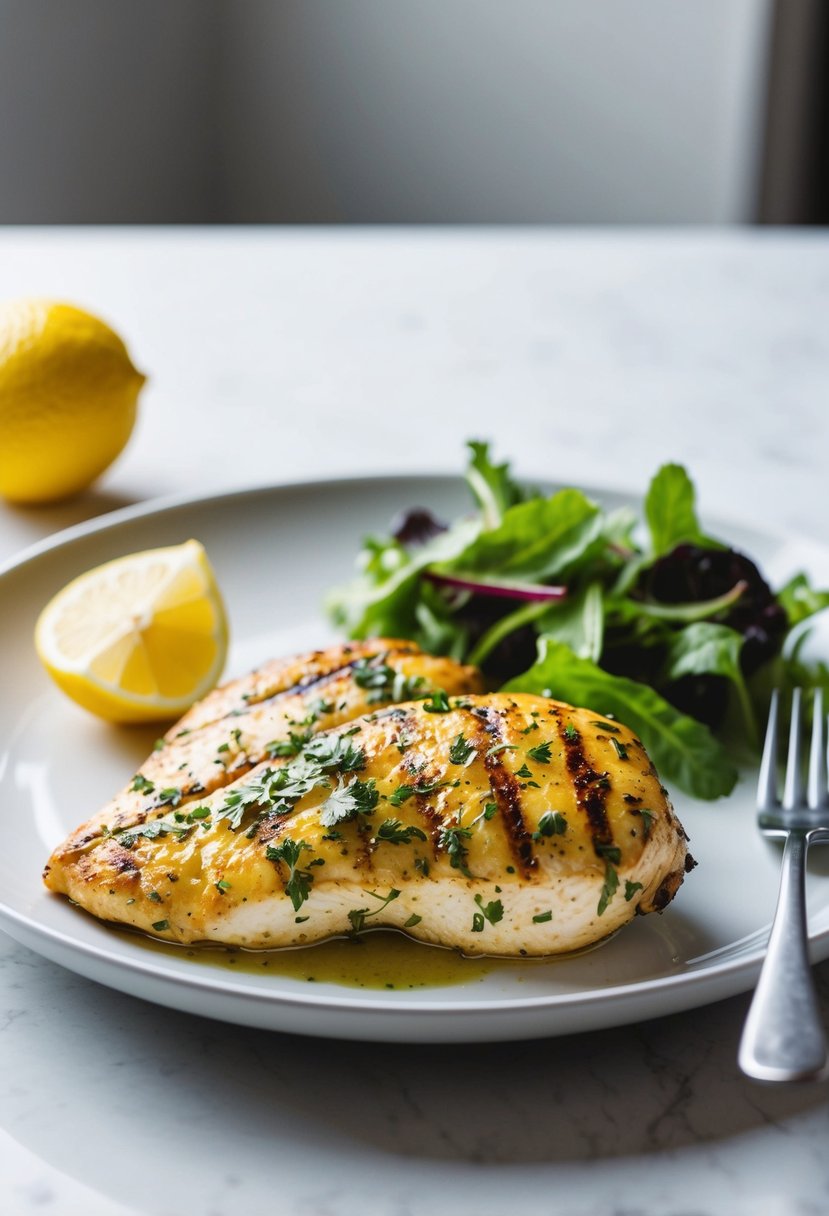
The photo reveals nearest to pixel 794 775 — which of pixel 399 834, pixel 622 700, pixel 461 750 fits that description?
pixel 622 700

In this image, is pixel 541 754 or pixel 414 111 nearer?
pixel 541 754

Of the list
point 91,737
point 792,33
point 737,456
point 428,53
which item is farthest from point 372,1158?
point 428,53

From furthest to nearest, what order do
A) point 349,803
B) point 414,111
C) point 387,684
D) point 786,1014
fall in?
point 414,111 → point 387,684 → point 349,803 → point 786,1014

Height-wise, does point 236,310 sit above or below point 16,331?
below

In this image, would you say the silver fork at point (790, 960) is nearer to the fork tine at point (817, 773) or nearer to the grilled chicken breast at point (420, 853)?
the fork tine at point (817, 773)

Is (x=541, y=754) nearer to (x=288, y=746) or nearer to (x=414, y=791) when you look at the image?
(x=414, y=791)

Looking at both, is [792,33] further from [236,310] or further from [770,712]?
[770,712]
